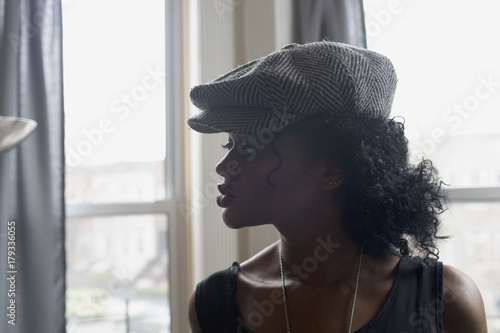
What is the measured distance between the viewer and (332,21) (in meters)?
1.79

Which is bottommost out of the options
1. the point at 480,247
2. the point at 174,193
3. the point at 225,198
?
the point at 480,247

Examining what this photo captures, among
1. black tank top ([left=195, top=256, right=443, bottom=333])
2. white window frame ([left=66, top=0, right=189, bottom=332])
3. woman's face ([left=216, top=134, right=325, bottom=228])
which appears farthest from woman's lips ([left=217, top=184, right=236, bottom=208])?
white window frame ([left=66, top=0, right=189, bottom=332])

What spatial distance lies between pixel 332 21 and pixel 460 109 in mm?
578

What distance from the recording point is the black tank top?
2.93 ft

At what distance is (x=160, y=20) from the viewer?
2180 millimetres

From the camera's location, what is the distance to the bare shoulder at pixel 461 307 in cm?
89

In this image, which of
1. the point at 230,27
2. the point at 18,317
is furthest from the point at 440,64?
the point at 18,317

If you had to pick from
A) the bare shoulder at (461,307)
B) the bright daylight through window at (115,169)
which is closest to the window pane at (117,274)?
the bright daylight through window at (115,169)

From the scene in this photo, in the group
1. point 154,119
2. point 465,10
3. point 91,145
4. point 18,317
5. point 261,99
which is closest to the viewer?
point 261,99

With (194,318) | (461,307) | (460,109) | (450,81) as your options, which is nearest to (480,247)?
(460,109)

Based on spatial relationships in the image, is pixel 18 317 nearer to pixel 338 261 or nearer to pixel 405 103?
pixel 338 261

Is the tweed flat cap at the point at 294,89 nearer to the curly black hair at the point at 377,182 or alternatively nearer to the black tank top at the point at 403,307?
the curly black hair at the point at 377,182

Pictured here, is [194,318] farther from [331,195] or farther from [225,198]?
[331,195]

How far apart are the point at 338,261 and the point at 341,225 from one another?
0.08m
